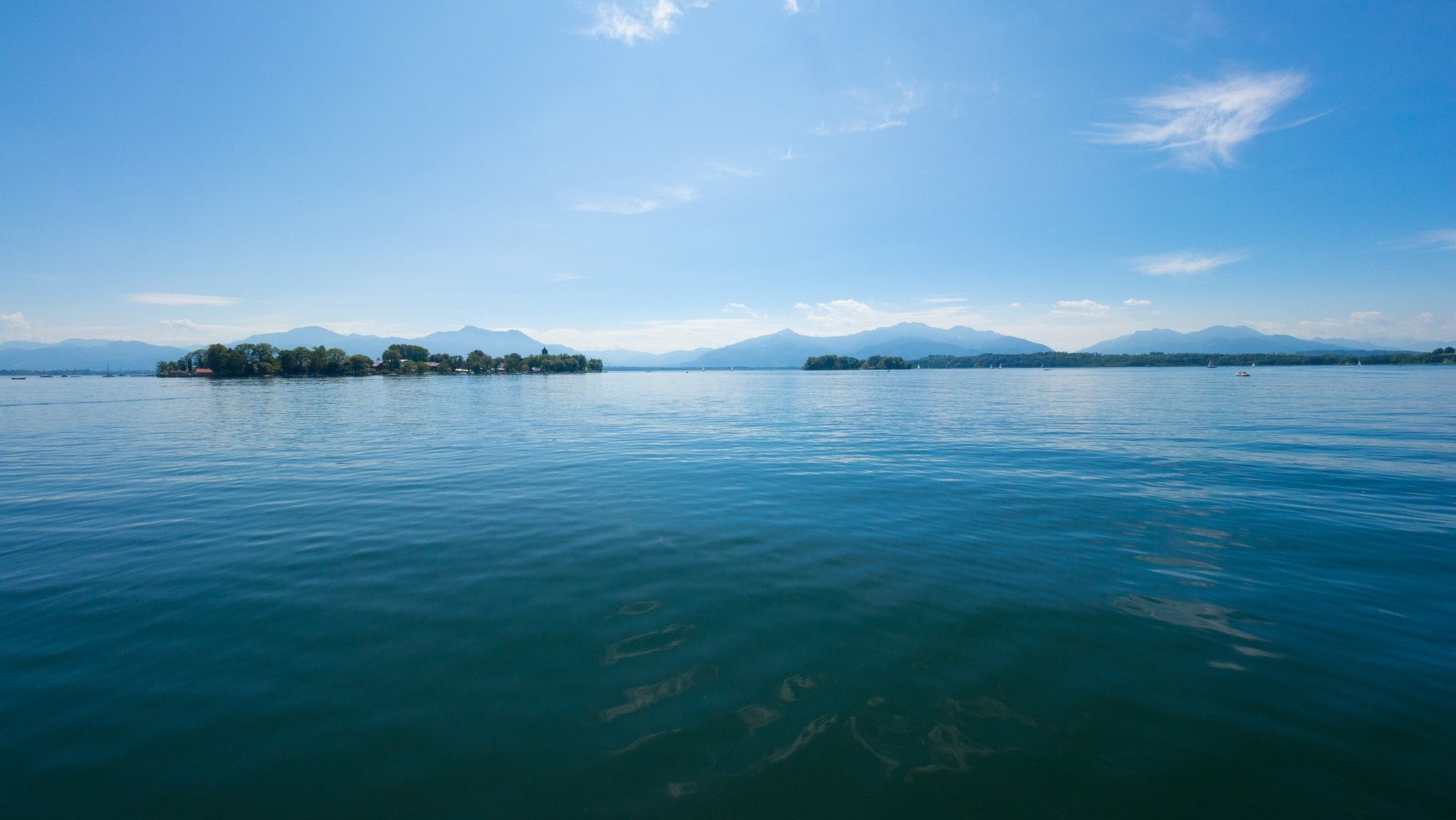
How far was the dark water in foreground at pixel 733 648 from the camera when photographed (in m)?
Result: 5.12

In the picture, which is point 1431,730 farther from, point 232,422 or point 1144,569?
point 232,422

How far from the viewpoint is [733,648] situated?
7.46m

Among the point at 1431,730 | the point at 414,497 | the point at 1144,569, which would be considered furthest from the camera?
the point at 414,497

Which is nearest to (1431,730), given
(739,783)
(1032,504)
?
(739,783)

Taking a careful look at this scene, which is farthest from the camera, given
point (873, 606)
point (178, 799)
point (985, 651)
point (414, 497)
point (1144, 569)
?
point (414, 497)

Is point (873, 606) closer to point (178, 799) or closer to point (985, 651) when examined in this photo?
point (985, 651)

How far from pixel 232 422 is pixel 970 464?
49.2m

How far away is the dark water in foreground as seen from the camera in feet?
16.8

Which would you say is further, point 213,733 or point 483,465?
point 483,465

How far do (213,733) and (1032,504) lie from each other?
57.4 ft

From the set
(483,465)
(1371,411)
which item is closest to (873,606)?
(483,465)

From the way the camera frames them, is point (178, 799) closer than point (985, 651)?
Yes

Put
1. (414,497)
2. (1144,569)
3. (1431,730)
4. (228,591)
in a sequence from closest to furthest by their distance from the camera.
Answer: (1431,730) → (228,591) → (1144,569) → (414,497)

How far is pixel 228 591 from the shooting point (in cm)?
949
